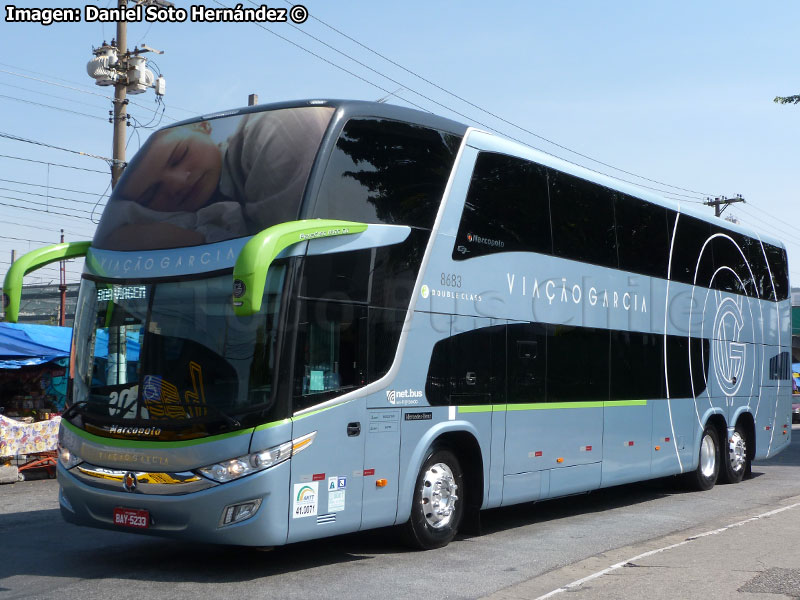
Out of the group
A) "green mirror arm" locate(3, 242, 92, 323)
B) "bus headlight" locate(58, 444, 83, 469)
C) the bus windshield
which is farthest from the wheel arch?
"green mirror arm" locate(3, 242, 92, 323)

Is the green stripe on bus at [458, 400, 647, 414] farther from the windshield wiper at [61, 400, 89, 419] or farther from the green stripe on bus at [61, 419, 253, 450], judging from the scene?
the windshield wiper at [61, 400, 89, 419]

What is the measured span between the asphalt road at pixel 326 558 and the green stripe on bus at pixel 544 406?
4.56ft

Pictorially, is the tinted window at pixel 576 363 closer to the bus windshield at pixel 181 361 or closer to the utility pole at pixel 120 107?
the bus windshield at pixel 181 361

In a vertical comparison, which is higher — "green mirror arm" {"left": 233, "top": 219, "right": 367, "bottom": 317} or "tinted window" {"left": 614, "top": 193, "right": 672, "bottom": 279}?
"tinted window" {"left": 614, "top": 193, "right": 672, "bottom": 279}

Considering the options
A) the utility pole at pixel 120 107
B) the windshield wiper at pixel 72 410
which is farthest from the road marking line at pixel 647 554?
the utility pole at pixel 120 107

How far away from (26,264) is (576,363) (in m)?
6.43

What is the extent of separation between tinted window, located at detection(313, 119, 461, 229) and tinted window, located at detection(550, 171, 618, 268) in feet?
6.93

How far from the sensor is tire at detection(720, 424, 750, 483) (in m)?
16.0

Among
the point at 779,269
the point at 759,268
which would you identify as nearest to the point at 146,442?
the point at 759,268

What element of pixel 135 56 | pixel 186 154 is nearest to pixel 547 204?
pixel 186 154

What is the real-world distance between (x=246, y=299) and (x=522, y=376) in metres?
4.75

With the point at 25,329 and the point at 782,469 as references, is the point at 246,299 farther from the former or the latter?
the point at 782,469

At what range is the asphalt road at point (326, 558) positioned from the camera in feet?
25.2

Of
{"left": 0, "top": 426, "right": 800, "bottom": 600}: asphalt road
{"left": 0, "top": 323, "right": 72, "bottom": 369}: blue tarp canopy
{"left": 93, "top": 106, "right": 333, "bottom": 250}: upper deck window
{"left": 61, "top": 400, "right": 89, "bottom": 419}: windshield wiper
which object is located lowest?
{"left": 0, "top": 426, "right": 800, "bottom": 600}: asphalt road
